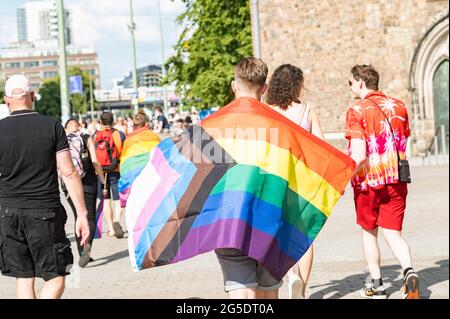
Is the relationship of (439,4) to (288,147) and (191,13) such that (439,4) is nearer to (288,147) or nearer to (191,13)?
(191,13)

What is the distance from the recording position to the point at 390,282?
8828mm

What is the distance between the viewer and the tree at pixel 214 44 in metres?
33.4

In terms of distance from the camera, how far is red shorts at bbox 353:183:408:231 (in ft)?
25.8

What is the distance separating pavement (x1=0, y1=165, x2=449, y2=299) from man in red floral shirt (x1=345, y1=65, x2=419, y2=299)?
413 millimetres

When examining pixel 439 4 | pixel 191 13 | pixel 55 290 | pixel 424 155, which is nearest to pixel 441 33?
pixel 439 4

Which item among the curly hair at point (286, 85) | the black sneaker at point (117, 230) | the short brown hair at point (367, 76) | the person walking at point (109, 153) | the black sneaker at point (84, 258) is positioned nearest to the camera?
the curly hair at point (286, 85)

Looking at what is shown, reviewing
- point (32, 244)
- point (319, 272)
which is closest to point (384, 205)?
point (319, 272)

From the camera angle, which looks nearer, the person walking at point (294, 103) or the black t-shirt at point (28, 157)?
the black t-shirt at point (28, 157)

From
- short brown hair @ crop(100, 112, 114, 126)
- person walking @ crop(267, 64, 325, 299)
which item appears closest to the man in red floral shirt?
person walking @ crop(267, 64, 325, 299)

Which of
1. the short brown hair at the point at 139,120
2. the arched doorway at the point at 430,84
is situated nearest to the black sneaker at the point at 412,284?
the short brown hair at the point at 139,120

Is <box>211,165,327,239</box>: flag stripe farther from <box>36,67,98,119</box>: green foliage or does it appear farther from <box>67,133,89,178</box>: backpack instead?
<box>36,67,98,119</box>: green foliage

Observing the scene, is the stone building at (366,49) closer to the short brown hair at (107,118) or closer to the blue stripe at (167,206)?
the short brown hair at (107,118)
